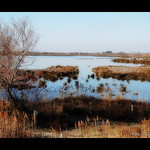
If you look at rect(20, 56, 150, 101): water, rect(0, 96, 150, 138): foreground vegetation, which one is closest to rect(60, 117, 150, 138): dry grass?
rect(0, 96, 150, 138): foreground vegetation

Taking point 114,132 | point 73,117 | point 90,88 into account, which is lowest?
point 73,117

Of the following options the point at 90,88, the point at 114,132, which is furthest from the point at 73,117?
the point at 90,88

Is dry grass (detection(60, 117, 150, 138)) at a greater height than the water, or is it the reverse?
the water

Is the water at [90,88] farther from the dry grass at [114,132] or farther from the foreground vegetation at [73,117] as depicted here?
the dry grass at [114,132]

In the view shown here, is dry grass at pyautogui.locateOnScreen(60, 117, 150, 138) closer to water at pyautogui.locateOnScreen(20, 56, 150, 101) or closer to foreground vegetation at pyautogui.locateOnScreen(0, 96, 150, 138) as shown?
foreground vegetation at pyautogui.locateOnScreen(0, 96, 150, 138)

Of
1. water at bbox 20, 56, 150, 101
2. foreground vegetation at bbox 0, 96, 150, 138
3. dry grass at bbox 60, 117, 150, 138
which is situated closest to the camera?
dry grass at bbox 60, 117, 150, 138

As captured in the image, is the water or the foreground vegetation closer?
the foreground vegetation

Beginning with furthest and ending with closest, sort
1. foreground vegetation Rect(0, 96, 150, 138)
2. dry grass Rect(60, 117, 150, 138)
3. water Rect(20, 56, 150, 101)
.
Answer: water Rect(20, 56, 150, 101)
foreground vegetation Rect(0, 96, 150, 138)
dry grass Rect(60, 117, 150, 138)

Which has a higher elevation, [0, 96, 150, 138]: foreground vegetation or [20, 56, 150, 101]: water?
[20, 56, 150, 101]: water

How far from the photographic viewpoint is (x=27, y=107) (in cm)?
727

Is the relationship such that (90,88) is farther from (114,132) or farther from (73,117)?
(114,132)

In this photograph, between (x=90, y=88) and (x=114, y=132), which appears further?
(x=90, y=88)

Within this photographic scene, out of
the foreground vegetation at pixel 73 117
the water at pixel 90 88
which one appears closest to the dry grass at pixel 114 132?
the foreground vegetation at pixel 73 117
